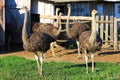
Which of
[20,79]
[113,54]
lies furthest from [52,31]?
[20,79]

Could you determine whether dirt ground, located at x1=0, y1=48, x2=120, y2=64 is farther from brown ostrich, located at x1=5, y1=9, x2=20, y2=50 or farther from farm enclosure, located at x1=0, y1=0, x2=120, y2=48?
brown ostrich, located at x1=5, y1=9, x2=20, y2=50

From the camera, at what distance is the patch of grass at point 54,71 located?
12.8 m

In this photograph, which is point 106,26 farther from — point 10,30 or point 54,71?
point 54,71

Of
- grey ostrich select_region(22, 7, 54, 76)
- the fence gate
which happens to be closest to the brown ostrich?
the fence gate

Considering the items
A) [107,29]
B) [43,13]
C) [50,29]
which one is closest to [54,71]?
[50,29]

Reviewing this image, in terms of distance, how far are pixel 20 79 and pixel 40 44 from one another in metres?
1.82

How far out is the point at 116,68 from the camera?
14.6m

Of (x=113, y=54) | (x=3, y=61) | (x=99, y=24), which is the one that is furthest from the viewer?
(x=99, y=24)

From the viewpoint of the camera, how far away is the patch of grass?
12836 millimetres

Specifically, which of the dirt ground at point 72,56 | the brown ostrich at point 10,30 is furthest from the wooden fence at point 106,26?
the brown ostrich at point 10,30

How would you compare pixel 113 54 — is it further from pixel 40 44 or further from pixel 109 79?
pixel 109 79

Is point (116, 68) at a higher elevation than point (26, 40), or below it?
below

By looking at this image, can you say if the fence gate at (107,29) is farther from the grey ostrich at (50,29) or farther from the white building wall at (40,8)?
the white building wall at (40,8)

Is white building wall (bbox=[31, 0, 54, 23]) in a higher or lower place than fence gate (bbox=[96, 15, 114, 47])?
higher
